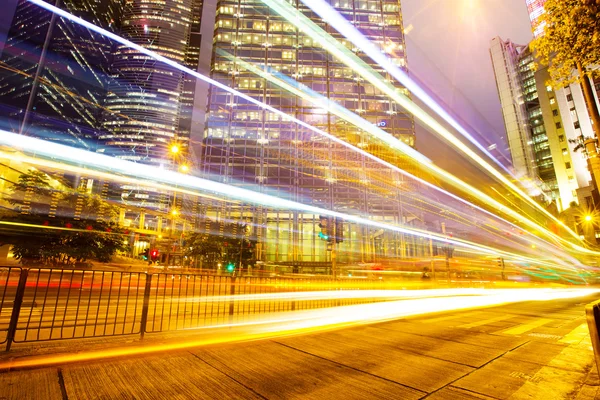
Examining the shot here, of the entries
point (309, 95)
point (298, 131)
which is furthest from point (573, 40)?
point (309, 95)

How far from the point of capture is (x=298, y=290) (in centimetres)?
1308

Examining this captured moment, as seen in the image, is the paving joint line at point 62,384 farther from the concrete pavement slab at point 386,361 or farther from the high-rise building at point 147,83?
the high-rise building at point 147,83

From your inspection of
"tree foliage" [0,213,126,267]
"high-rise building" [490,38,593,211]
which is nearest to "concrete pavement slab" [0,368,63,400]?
"tree foliage" [0,213,126,267]

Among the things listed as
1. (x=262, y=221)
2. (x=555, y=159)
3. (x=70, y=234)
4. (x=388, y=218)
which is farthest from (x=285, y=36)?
(x=555, y=159)

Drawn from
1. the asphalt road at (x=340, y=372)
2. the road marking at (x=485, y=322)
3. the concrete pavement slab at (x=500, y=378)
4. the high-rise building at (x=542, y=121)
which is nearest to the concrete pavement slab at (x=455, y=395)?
the asphalt road at (x=340, y=372)

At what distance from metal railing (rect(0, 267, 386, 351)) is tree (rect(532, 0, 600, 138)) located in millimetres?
9774

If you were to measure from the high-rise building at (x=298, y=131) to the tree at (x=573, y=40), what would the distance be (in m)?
31.3

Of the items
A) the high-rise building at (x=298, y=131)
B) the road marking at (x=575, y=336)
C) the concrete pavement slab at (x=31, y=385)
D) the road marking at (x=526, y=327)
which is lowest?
the road marking at (x=526, y=327)

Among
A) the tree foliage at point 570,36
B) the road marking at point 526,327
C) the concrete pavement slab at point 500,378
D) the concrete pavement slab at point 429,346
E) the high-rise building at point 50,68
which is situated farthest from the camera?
the high-rise building at point 50,68

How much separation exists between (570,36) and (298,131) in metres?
35.5

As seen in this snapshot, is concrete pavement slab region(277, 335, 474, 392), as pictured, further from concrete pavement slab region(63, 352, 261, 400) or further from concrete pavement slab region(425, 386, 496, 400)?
concrete pavement slab region(63, 352, 261, 400)

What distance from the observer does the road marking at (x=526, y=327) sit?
615cm

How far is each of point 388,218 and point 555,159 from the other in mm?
53671

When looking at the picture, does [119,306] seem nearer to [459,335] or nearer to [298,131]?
[459,335]
